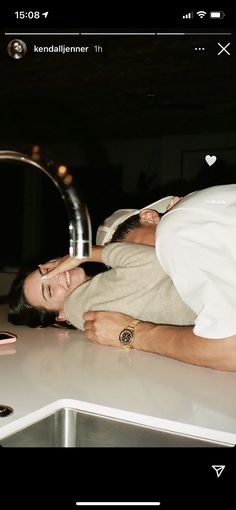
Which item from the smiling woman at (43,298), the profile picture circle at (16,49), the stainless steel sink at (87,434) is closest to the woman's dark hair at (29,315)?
the smiling woman at (43,298)

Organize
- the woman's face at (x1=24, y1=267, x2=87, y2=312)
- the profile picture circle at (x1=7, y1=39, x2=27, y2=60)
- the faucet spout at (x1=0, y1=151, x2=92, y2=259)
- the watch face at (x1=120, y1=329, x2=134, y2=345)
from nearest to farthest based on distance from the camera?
1. the faucet spout at (x1=0, y1=151, x2=92, y2=259)
2. the profile picture circle at (x1=7, y1=39, x2=27, y2=60)
3. the watch face at (x1=120, y1=329, x2=134, y2=345)
4. the woman's face at (x1=24, y1=267, x2=87, y2=312)

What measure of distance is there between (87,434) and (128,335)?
0.32 metres

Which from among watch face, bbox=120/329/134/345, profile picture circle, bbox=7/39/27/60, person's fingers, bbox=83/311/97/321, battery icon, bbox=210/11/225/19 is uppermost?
battery icon, bbox=210/11/225/19

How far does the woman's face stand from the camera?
1.35m

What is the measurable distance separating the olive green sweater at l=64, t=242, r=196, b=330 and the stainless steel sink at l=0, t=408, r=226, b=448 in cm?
40

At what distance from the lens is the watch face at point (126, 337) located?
108 cm

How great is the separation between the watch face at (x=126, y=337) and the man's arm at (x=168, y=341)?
0.04 feet

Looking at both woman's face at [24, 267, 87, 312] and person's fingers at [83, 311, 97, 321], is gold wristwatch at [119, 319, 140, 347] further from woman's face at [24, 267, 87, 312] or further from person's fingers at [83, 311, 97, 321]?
woman's face at [24, 267, 87, 312]
